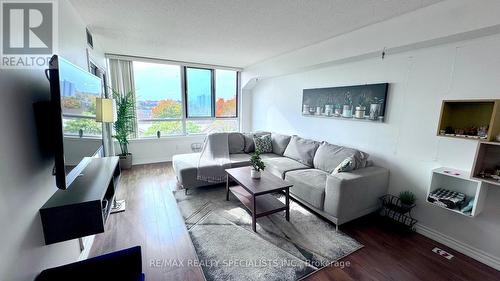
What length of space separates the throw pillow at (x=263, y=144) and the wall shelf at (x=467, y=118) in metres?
2.78

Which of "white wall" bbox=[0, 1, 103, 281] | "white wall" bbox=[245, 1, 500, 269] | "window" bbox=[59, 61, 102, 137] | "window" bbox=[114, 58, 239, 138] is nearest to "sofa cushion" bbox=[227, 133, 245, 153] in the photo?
"window" bbox=[114, 58, 239, 138]

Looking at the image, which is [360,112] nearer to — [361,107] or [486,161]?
[361,107]

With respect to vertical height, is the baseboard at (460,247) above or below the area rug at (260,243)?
above

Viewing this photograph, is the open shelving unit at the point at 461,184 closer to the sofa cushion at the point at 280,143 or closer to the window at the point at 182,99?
the sofa cushion at the point at 280,143

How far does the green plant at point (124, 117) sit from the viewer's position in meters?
4.23

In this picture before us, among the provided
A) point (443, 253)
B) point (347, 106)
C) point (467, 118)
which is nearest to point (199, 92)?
point (347, 106)

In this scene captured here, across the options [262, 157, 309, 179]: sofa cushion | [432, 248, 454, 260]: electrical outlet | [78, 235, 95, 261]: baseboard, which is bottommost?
[78, 235, 95, 261]: baseboard

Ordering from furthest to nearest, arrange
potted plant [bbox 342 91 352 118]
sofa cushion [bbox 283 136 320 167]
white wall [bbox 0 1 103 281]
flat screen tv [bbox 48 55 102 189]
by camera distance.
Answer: sofa cushion [bbox 283 136 320 167] < potted plant [bbox 342 91 352 118] < flat screen tv [bbox 48 55 102 189] < white wall [bbox 0 1 103 281]

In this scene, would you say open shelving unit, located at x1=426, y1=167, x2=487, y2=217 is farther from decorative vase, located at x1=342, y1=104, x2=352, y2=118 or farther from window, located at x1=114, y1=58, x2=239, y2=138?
window, located at x1=114, y1=58, x2=239, y2=138

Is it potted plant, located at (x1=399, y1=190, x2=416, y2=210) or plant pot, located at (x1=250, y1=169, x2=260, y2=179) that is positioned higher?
plant pot, located at (x1=250, y1=169, x2=260, y2=179)

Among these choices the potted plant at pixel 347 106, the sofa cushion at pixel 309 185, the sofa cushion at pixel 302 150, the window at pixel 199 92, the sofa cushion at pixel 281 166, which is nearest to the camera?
the sofa cushion at pixel 309 185

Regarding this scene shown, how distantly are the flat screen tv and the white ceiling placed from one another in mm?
1086

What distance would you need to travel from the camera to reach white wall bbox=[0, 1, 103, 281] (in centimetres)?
98

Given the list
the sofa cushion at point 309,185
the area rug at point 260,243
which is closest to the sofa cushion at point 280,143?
the sofa cushion at point 309,185
